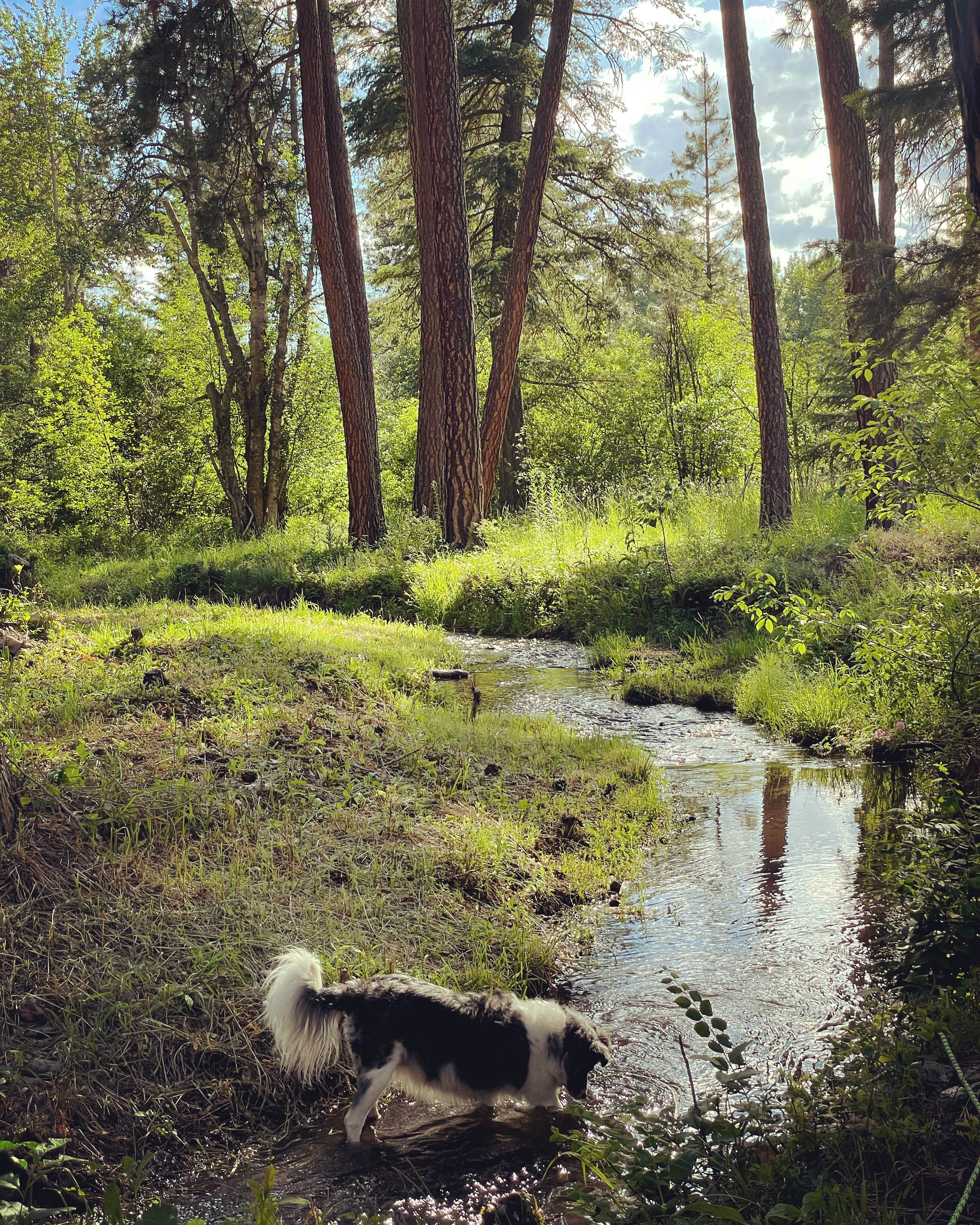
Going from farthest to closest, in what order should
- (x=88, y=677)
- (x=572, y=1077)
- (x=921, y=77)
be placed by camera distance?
1. (x=921, y=77)
2. (x=88, y=677)
3. (x=572, y=1077)

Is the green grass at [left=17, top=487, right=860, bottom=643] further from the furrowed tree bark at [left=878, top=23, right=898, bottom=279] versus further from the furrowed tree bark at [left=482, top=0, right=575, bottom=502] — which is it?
the furrowed tree bark at [left=878, top=23, right=898, bottom=279]

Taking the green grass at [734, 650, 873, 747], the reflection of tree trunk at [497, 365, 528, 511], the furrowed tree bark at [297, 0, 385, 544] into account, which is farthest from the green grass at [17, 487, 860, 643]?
the reflection of tree trunk at [497, 365, 528, 511]

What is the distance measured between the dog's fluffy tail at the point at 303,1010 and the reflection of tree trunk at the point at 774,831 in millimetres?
2459

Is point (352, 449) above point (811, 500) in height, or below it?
above

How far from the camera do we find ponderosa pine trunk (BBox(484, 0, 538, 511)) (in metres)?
17.8

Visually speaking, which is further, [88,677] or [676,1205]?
[88,677]

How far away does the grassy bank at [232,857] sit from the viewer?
126 inches

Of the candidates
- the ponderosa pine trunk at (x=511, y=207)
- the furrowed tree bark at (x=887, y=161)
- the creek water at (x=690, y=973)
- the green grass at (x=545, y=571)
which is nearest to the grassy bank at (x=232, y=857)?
the creek water at (x=690, y=973)

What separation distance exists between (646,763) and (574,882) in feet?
6.39

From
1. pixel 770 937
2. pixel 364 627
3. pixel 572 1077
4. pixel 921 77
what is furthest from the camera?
pixel 364 627

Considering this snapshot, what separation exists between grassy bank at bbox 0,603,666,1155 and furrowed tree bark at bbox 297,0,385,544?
30.0ft

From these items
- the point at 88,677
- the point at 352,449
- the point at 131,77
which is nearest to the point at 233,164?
the point at 131,77

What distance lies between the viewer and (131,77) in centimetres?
1512

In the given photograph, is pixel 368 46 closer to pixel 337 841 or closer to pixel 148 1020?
pixel 337 841
